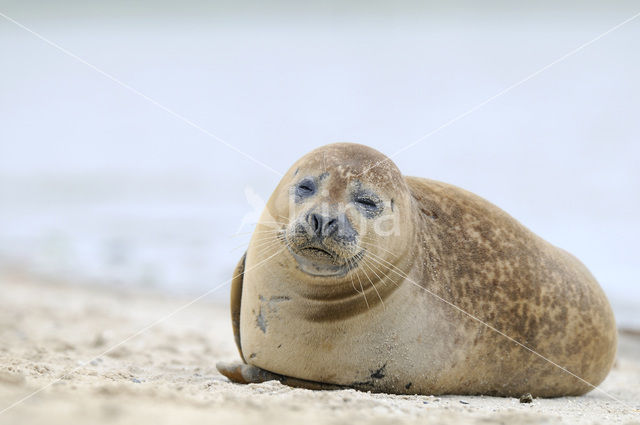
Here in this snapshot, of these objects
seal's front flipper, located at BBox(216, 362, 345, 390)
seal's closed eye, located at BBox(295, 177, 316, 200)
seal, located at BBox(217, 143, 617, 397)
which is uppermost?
seal's closed eye, located at BBox(295, 177, 316, 200)

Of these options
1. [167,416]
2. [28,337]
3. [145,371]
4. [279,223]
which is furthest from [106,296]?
[167,416]

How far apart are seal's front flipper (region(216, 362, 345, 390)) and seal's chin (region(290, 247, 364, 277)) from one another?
584 mm

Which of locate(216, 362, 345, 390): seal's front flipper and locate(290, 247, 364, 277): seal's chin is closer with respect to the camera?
locate(290, 247, 364, 277): seal's chin

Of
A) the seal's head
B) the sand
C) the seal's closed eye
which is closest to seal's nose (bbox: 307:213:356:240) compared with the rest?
the seal's head

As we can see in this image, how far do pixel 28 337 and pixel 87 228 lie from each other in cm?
1102

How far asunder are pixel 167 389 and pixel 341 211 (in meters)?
1.17

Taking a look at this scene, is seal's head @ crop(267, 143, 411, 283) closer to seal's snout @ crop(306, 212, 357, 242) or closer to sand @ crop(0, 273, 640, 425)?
seal's snout @ crop(306, 212, 357, 242)

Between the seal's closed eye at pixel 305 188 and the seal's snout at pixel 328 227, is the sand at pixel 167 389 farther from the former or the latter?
the seal's closed eye at pixel 305 188

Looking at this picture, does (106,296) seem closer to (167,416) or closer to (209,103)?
(167,416)

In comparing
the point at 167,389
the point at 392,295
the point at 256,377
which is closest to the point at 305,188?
the point at 392,295

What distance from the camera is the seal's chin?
11.3 ft

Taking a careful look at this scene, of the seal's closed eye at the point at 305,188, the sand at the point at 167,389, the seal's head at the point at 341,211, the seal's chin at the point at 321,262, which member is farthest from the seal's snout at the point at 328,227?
the sand at the point at 167,389

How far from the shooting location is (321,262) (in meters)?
3.49

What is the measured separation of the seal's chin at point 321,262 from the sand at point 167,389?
58 centimetres
